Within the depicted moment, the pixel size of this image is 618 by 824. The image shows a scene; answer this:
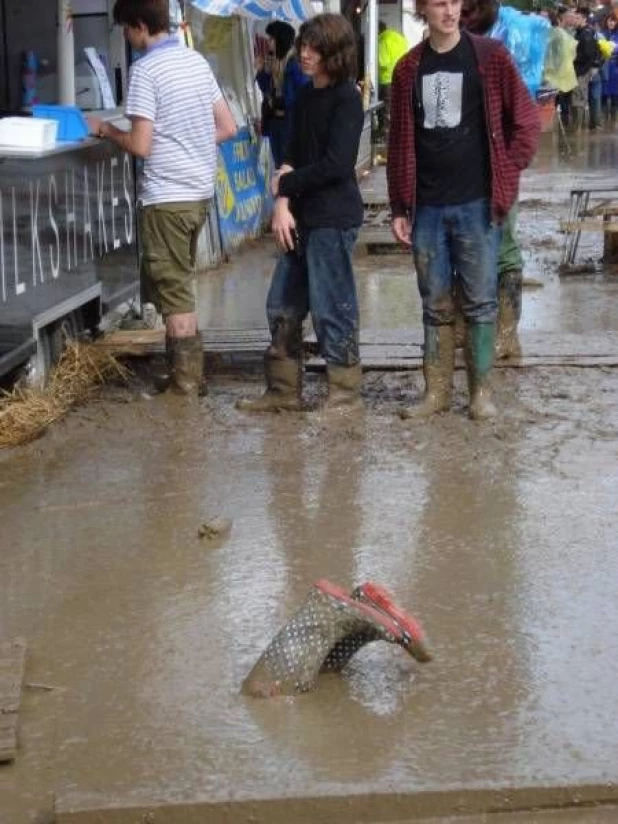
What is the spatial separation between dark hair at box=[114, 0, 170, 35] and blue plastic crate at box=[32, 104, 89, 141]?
733 millimetres

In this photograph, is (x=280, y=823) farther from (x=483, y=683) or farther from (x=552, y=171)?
(x=552, y=171)

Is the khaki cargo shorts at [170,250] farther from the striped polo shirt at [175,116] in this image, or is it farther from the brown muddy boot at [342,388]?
the brown muddy boot at [342,388]

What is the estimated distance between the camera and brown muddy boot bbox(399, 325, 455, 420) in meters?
7.00

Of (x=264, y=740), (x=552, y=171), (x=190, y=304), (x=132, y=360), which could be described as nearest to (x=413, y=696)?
(x=264, y=740)

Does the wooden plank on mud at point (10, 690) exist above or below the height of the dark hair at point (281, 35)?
below

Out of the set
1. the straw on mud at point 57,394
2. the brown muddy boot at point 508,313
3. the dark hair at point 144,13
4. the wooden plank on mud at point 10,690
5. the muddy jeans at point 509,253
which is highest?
the dark hair at point 144,13

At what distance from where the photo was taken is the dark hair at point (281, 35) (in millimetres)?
13945

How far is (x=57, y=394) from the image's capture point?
291 inches

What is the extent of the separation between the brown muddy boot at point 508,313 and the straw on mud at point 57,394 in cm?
197

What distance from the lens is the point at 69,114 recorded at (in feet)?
25.3

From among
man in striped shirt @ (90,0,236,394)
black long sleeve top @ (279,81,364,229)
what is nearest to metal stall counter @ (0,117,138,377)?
man in striped shirt @ (90,0,236,394)

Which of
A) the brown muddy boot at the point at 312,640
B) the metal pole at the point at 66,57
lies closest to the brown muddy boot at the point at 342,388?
the metal pole at the point at 66,57

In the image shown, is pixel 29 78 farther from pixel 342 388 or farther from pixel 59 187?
pixel 342 388

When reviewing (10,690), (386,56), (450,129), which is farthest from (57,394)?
(386,56)
